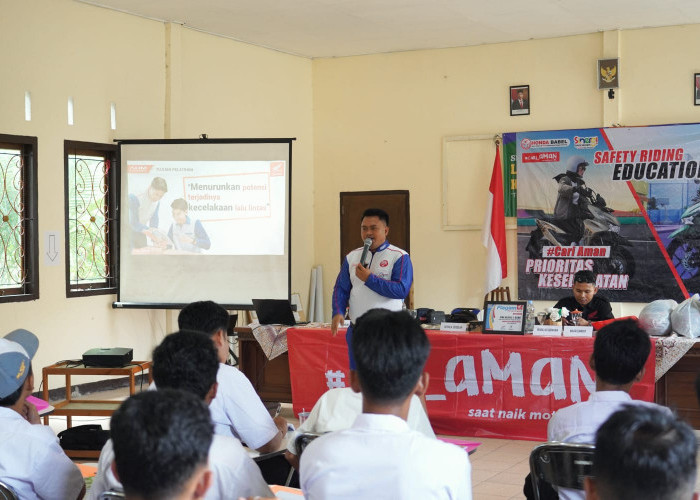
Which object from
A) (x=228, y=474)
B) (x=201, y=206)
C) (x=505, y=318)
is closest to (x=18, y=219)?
(x=201, y=206)

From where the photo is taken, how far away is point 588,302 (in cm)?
596

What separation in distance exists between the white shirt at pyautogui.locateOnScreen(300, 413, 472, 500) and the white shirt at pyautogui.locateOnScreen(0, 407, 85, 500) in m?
0.89

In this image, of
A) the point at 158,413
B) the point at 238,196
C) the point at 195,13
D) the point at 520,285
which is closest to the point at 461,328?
the point at 238,196

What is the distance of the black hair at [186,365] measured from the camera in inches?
90.5

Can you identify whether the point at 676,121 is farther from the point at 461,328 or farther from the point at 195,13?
the point at 195,13

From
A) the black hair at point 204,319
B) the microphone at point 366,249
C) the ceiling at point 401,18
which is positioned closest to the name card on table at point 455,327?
the microphone at point 366,249

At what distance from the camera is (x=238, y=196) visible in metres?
7.91

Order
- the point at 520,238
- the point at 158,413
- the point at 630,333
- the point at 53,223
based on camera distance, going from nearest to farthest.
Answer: the point at 158,413 → the point at 630,333 → the point at 53,223 → the point at 520,238

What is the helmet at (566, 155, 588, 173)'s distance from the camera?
909 centimetres

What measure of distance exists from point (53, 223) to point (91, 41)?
1.66m

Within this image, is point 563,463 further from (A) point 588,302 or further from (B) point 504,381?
(A) point 588,302

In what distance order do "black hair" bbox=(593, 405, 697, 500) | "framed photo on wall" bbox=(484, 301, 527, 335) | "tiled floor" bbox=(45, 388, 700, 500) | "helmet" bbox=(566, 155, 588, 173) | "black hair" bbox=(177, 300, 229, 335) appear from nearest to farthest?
1. "black hair" bbox=(593, 405, 697, 500)
2. "black hair" bbox=(177, 300, 229, 335)
3. "tiled floor" bbox=(45, 388, 700, 500)
4. "framed photo on wall" bbox=(484, 301, 527, 335)
5. "helmet" bbox=(566, 155, 588, 173)

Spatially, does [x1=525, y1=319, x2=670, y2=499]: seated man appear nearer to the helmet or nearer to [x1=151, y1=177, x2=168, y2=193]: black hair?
[x1=151, y1=177, x2=168, y2=193]: black hair

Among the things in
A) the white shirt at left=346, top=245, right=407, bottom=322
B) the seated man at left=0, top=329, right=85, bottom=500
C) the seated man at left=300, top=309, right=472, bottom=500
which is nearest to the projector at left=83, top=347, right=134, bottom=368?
the white shirt at left=346, top=245, right=407, bottom=322
